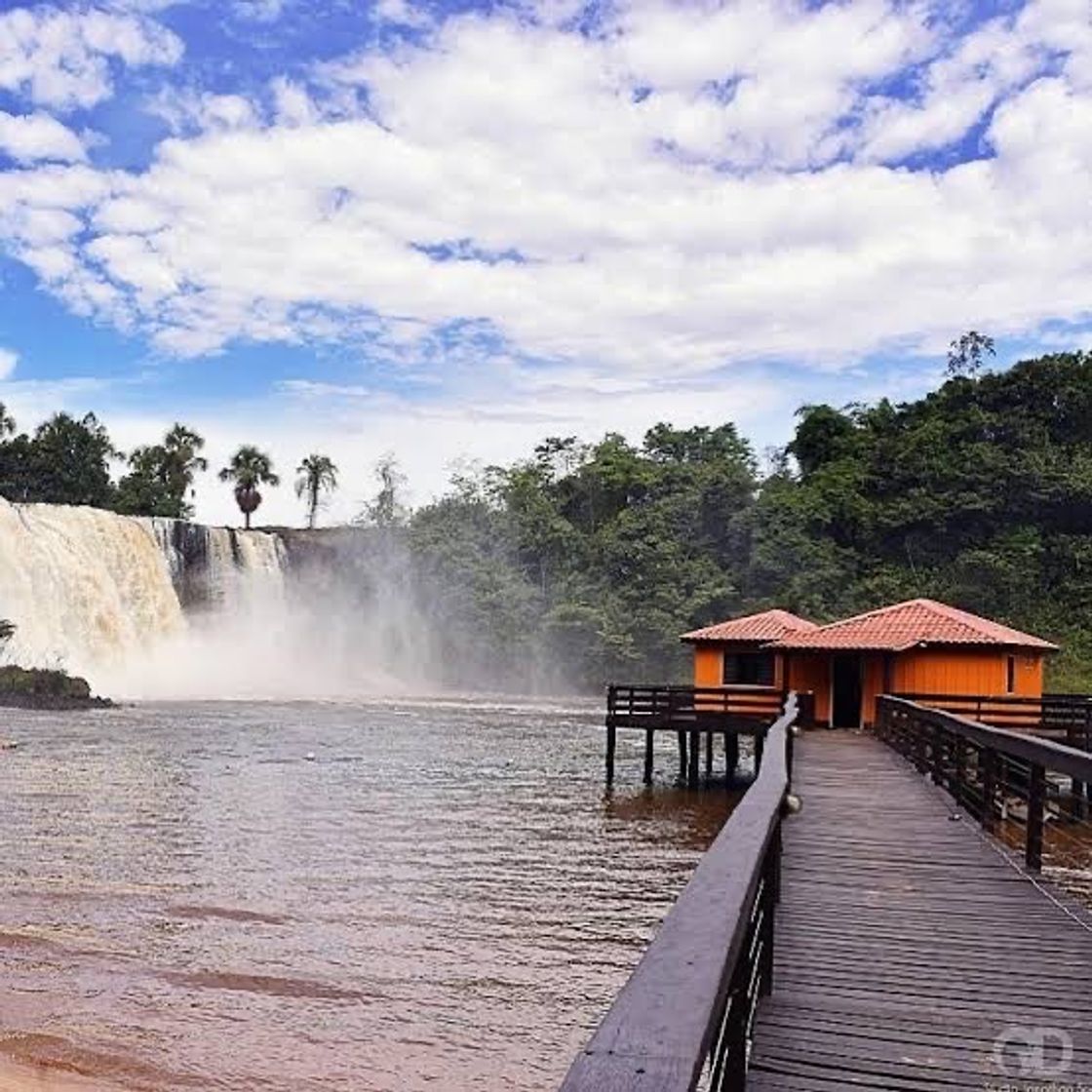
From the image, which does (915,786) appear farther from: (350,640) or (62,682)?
(350,640)

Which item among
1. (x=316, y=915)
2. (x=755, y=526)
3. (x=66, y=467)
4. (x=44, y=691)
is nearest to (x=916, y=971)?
(x=316, y=915)

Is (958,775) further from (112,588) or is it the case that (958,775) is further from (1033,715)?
(112,588)

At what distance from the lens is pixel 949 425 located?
64812 millimetres

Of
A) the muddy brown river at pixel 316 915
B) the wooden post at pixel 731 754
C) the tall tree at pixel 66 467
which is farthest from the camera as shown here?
the tall tree at pixel 66 467

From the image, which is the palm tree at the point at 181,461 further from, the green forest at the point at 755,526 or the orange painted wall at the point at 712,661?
the orange painted wall at the point at 712,661

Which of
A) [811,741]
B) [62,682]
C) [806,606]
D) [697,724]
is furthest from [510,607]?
[811,741]

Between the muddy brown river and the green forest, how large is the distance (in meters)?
37.3

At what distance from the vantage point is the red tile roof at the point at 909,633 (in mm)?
26078

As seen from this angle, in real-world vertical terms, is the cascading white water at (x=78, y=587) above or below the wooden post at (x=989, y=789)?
above

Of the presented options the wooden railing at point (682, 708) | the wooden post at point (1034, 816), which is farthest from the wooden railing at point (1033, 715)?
the wooden post at point (1034, 816)

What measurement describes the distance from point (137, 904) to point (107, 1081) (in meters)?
5.13

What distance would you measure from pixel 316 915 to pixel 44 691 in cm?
3014

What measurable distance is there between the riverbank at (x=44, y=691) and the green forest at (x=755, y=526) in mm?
28491

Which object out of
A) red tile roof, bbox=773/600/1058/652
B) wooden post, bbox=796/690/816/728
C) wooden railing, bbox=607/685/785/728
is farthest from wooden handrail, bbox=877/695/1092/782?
red tile roof, bbox=773/600/1058/652
